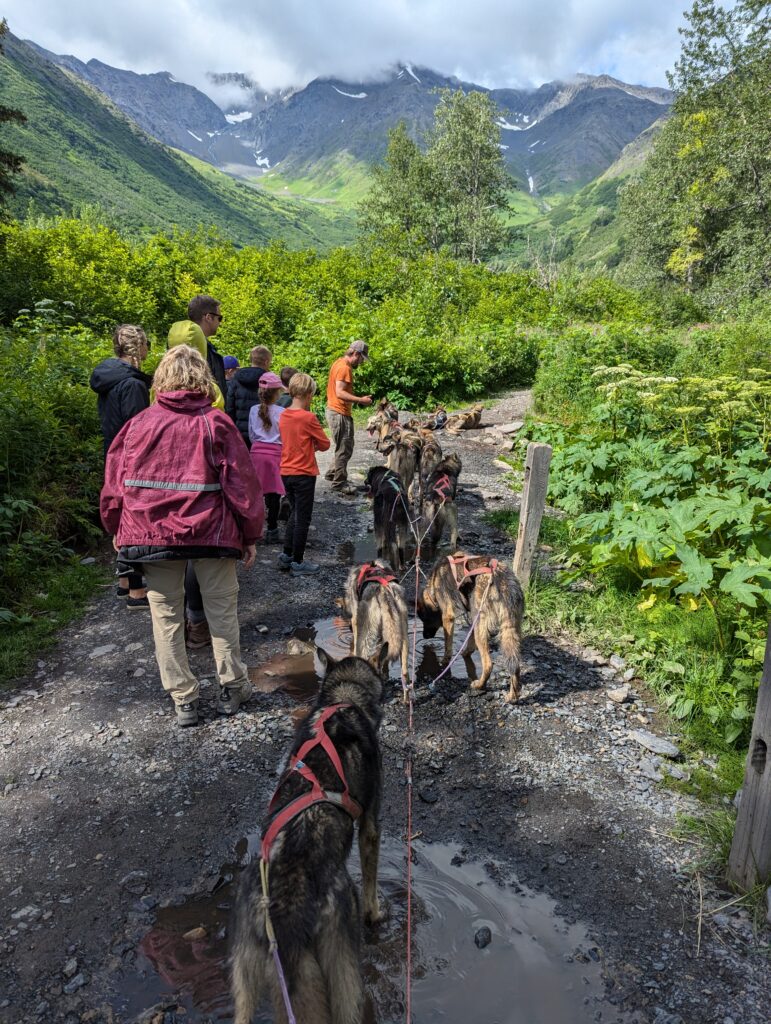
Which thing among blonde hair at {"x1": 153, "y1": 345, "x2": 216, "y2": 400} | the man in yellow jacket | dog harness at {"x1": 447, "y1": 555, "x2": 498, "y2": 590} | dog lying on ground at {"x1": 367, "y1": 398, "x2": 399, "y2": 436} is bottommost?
dog harness at {"x1": 447, "y1": 555, "x2": 498, "y2": 590}

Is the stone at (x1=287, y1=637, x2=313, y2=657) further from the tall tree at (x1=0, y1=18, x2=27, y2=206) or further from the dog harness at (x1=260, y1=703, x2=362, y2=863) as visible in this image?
the tall tree at (x1=0, y1=18, x2=27, y2=206)

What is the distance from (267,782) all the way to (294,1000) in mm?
1809

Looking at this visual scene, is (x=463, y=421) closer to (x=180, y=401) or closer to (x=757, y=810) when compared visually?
(x=180, y=401)

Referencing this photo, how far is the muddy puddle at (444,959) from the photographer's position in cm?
232

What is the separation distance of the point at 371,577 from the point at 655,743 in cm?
230

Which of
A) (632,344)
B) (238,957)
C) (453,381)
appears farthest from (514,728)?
(453,381)

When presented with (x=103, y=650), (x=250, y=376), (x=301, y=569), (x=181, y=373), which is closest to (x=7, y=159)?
(x=250, y=376)

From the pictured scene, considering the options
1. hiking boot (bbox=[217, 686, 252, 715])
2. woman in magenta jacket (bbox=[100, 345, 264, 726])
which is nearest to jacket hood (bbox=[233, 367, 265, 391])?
woman in magenta jacket (bbox=[100, 345, 264, 726])

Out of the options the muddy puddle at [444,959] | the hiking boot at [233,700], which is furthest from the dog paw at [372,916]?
the hiking boot at [233,700]

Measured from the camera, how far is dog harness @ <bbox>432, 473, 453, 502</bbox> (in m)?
7.07

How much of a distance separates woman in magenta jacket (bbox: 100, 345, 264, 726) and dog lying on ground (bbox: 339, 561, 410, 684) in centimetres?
112

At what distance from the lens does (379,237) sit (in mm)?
38312

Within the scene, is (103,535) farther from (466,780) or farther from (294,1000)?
(294,1000)

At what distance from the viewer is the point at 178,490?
3488 mm
